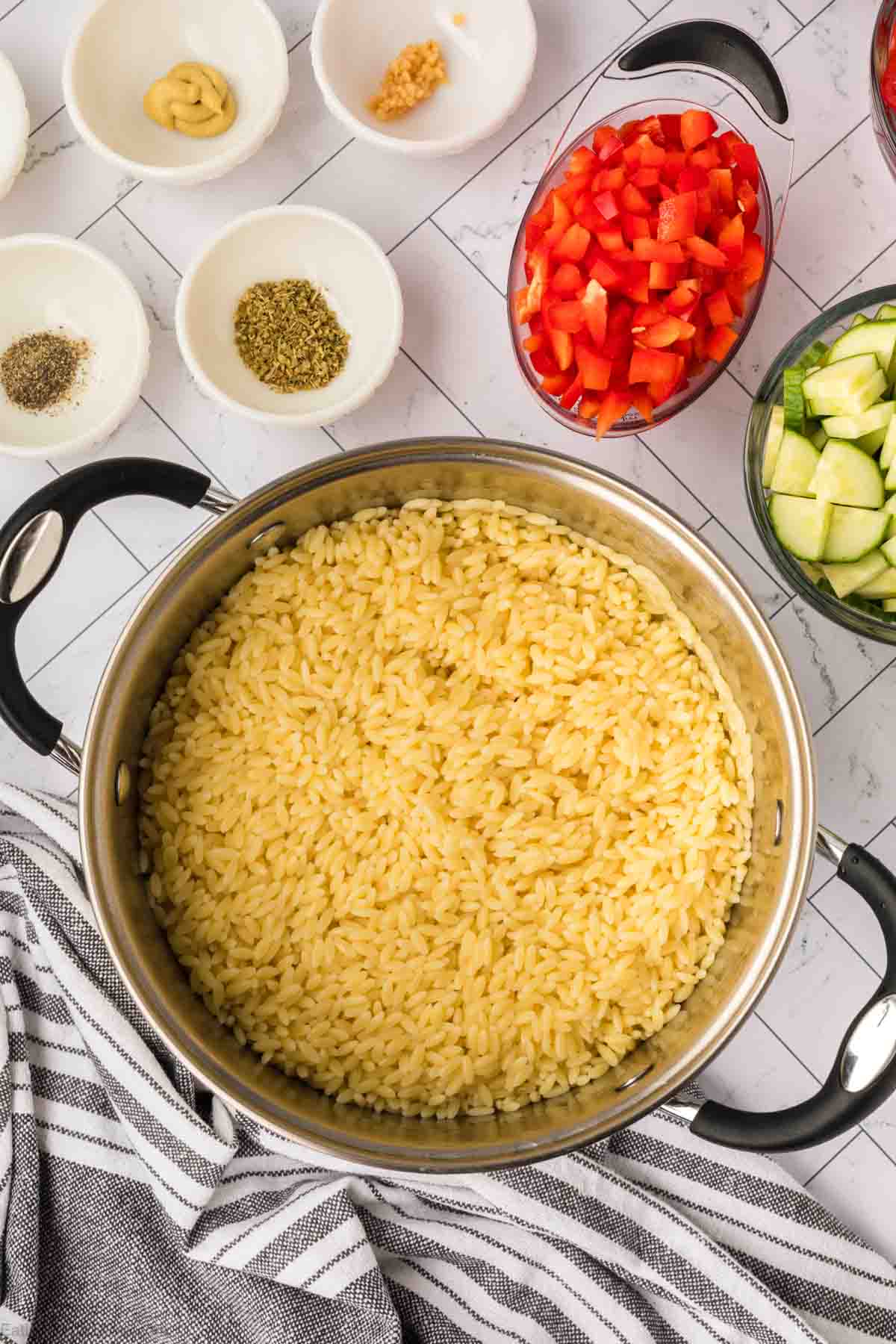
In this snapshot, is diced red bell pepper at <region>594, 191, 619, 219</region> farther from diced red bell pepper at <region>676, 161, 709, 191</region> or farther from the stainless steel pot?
the stainless steel pot

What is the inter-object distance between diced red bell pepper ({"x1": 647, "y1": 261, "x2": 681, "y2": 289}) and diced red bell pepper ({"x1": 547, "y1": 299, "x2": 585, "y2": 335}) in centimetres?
11

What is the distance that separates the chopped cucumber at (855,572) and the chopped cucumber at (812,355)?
32 cm

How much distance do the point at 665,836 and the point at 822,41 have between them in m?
1.38

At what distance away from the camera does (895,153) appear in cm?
194

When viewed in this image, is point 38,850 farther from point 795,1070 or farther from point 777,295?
point 777,295

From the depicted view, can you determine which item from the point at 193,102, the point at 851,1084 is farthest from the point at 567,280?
the point at 851,1084

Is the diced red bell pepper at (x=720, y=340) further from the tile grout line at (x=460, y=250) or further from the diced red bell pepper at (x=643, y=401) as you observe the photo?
the tile grout line at (x=460, y=250)

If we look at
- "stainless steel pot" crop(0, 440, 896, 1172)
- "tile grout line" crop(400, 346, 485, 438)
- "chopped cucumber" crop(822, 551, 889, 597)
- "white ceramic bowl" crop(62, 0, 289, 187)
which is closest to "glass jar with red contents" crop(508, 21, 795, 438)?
"tile grout line" crop(400, 346, 485, 438)

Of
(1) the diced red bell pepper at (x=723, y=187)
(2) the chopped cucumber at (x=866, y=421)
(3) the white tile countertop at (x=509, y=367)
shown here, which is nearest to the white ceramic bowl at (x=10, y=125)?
(3) the white tile countertop at (x=509, y=367)

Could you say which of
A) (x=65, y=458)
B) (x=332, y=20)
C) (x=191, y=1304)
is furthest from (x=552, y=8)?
(x=191, y=1304)

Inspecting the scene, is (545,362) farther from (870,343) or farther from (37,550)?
(37,550)

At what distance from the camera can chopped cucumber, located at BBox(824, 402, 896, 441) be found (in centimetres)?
170

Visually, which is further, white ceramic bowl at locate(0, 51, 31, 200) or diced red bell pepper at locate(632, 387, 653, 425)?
white ceramic bowl at locate(0, 51, 31, 200)

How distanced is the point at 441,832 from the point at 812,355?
0.94 meters
